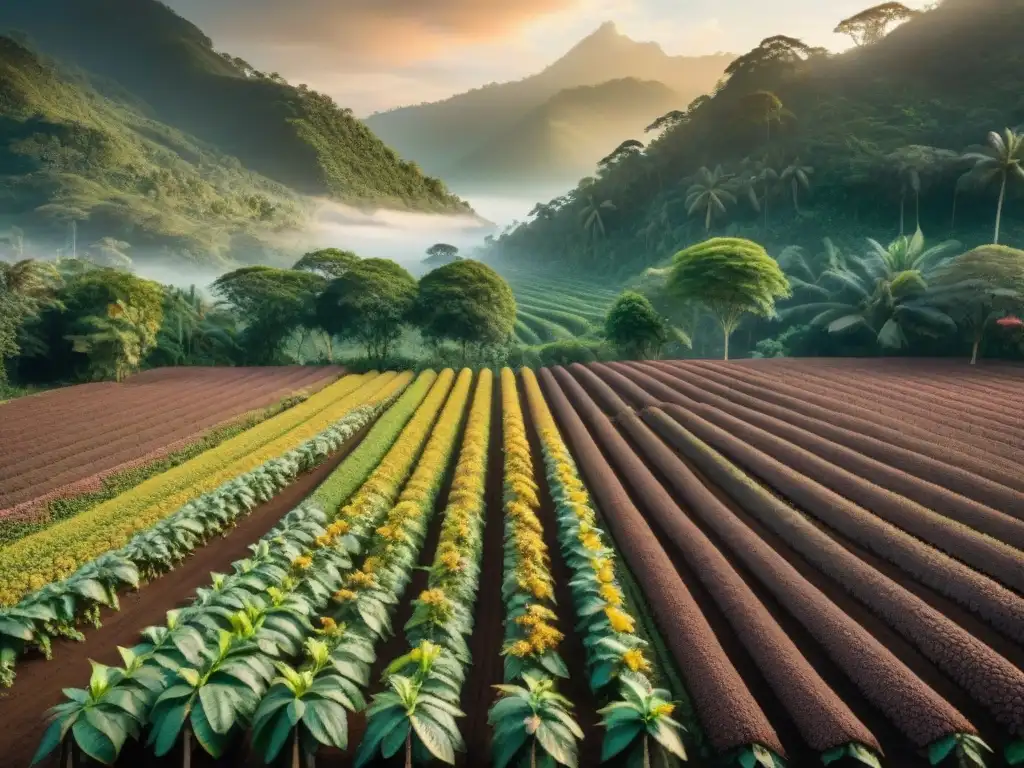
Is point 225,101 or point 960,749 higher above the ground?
point 225,101

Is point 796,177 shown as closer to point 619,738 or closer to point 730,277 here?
point 730,277

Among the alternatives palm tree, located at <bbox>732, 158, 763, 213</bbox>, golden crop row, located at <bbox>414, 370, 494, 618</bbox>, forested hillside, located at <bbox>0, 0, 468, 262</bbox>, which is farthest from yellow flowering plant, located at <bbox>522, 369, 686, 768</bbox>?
forested hillside, located at <bbox>0, 0, 468, 262</bbox>

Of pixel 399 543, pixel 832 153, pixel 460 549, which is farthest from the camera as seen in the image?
pixel 832 153

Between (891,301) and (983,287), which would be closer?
(983,287)

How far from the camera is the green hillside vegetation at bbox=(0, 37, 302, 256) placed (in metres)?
91.2

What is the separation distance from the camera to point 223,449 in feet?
55.2

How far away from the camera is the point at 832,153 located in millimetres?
59188

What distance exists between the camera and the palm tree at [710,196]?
2373 inches

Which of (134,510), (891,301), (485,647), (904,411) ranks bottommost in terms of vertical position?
(485,647)

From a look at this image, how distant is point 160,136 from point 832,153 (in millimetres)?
139827

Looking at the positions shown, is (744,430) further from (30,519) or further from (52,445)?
(52,445)

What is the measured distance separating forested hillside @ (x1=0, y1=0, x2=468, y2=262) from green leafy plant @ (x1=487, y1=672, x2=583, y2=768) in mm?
105337

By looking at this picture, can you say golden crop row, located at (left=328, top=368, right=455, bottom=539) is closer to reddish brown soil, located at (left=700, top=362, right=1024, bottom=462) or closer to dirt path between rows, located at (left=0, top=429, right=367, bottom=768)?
dirt path between rows, located at (left=0, top=429, right=367, bottom=768)

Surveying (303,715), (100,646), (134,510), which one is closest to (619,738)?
(303,715)
